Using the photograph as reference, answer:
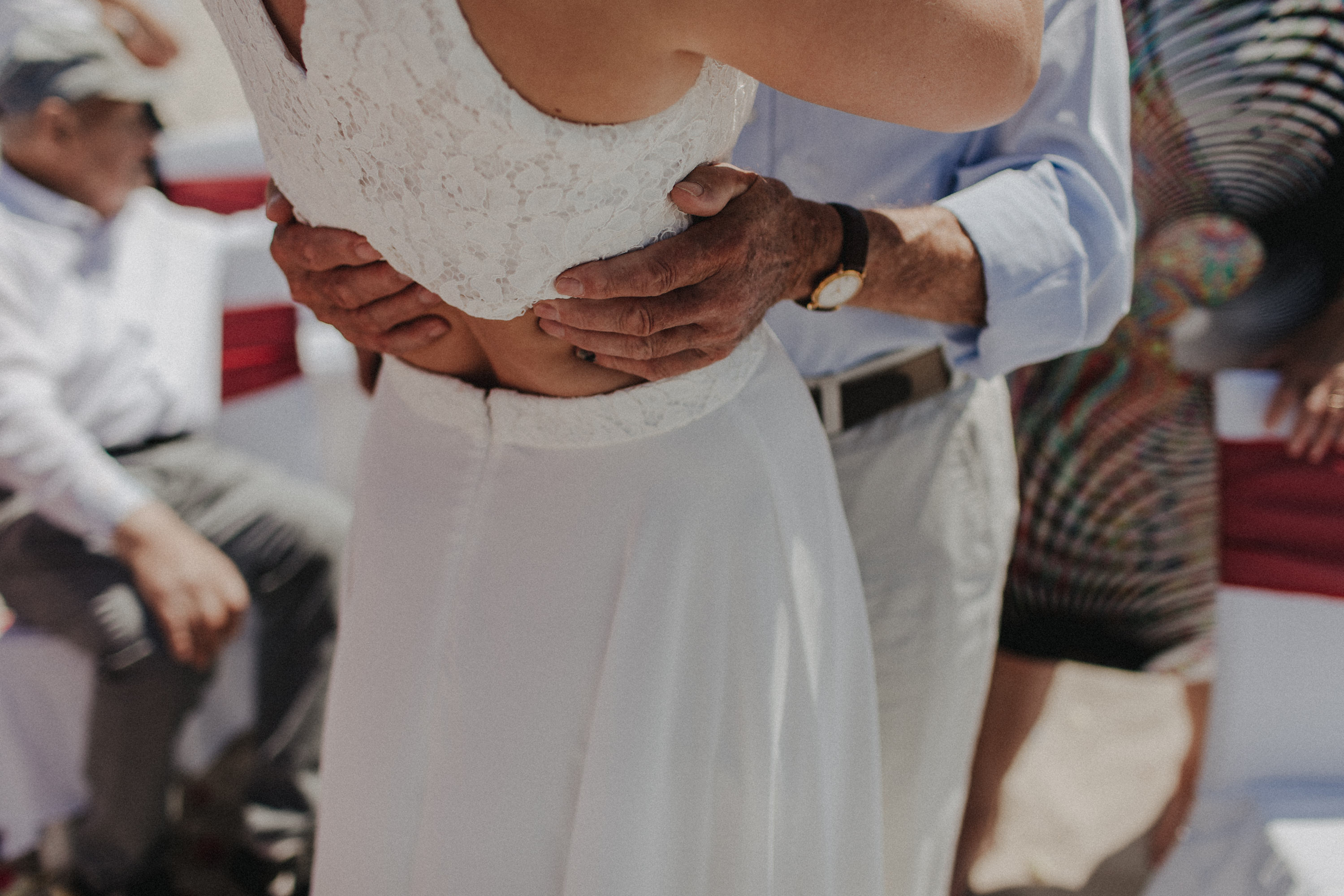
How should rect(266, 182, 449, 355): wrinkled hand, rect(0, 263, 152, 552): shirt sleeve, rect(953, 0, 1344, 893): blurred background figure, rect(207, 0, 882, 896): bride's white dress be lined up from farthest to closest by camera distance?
rect(0, 263, 152, 552): shirt sleeve
rect(953, 0, 1344, 893): blurred background figure
rect(266, 182, 449, 355): wrinkled hand
rect(207, 0, 882, 896): bride's white dress

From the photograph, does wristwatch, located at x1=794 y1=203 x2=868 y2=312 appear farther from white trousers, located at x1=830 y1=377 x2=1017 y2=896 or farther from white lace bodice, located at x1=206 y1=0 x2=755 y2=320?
white trousers, located at x1=830 y1=377 x2=1017 y2=896

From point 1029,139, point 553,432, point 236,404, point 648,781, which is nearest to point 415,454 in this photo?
point 553,432

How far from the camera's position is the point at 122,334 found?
6.59 feet

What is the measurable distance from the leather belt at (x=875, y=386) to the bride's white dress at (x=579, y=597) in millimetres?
214

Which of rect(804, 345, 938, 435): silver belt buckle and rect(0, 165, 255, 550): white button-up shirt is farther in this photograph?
rect(0, 165, 255, 550): white button-up shirt

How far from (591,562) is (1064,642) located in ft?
4.67

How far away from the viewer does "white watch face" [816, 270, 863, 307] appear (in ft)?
2.84

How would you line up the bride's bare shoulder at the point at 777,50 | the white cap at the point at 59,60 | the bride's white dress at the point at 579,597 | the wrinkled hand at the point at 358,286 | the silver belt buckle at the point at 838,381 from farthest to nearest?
the white cap at the point at 59,60, the silver belt buckle at the point at 838,381, the wrinkled hand at the point at 358,286, the bride's white dress at the point at 579,597, the bride's bare shoulder at the point at 777,50

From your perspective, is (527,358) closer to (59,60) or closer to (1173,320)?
(1173,320)

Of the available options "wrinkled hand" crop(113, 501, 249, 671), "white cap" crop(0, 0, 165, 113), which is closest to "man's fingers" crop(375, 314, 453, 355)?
"wrinkled hand" crop(113, 501, 249, 671)

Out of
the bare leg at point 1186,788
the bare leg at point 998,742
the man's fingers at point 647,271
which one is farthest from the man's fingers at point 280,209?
the bare leg at point 1186,788

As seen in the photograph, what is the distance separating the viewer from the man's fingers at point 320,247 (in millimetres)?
779

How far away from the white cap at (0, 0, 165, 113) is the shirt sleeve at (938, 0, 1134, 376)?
1.89 meters

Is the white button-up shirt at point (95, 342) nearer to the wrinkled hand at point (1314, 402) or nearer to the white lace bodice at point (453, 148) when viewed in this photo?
the white lace bodice at point (453, 148)
